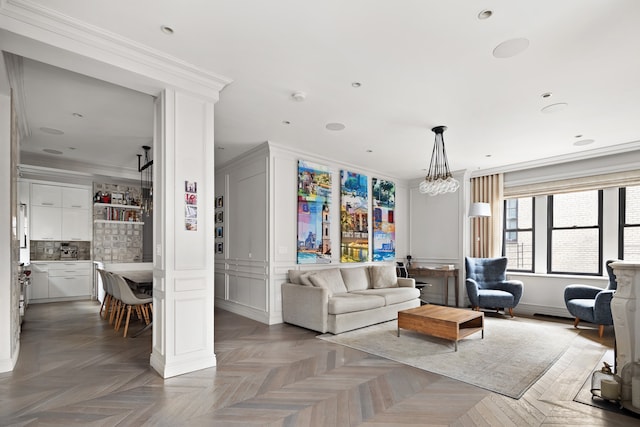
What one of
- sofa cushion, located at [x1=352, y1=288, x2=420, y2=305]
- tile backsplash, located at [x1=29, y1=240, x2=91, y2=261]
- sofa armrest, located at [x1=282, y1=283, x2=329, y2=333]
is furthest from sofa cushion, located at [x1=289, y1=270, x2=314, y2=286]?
tile backsplash, located at [x1=29, y1=240, x2=91, y2=261]

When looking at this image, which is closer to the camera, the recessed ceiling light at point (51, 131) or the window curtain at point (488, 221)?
the recessed ceiling light at point (51, 131)

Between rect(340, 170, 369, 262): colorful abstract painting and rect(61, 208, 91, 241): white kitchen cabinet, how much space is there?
5600 millimetres

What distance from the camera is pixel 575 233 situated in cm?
621

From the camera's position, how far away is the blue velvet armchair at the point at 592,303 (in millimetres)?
4695

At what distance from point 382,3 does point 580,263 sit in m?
6.12

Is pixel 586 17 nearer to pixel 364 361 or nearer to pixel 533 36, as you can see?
pixel 533 36

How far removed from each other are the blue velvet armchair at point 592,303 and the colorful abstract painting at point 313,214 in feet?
12.7

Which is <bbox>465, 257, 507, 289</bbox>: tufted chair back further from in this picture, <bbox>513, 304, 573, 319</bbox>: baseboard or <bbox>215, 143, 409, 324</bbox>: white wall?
<bbox>215, 143, 409, 324</bbox>: white wall

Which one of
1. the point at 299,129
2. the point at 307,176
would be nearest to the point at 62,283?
the point at 307,176

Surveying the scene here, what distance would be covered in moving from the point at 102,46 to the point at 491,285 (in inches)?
262

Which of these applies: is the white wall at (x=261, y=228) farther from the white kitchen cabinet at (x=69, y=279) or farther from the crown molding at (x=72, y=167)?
the white kitchen cabinet at (x=69, y=279)

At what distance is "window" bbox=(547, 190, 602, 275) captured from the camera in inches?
237

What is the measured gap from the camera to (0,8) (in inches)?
88.7

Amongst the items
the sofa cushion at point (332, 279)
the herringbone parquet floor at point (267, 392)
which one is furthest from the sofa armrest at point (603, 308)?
the sofa cushion at point (332, 279)
